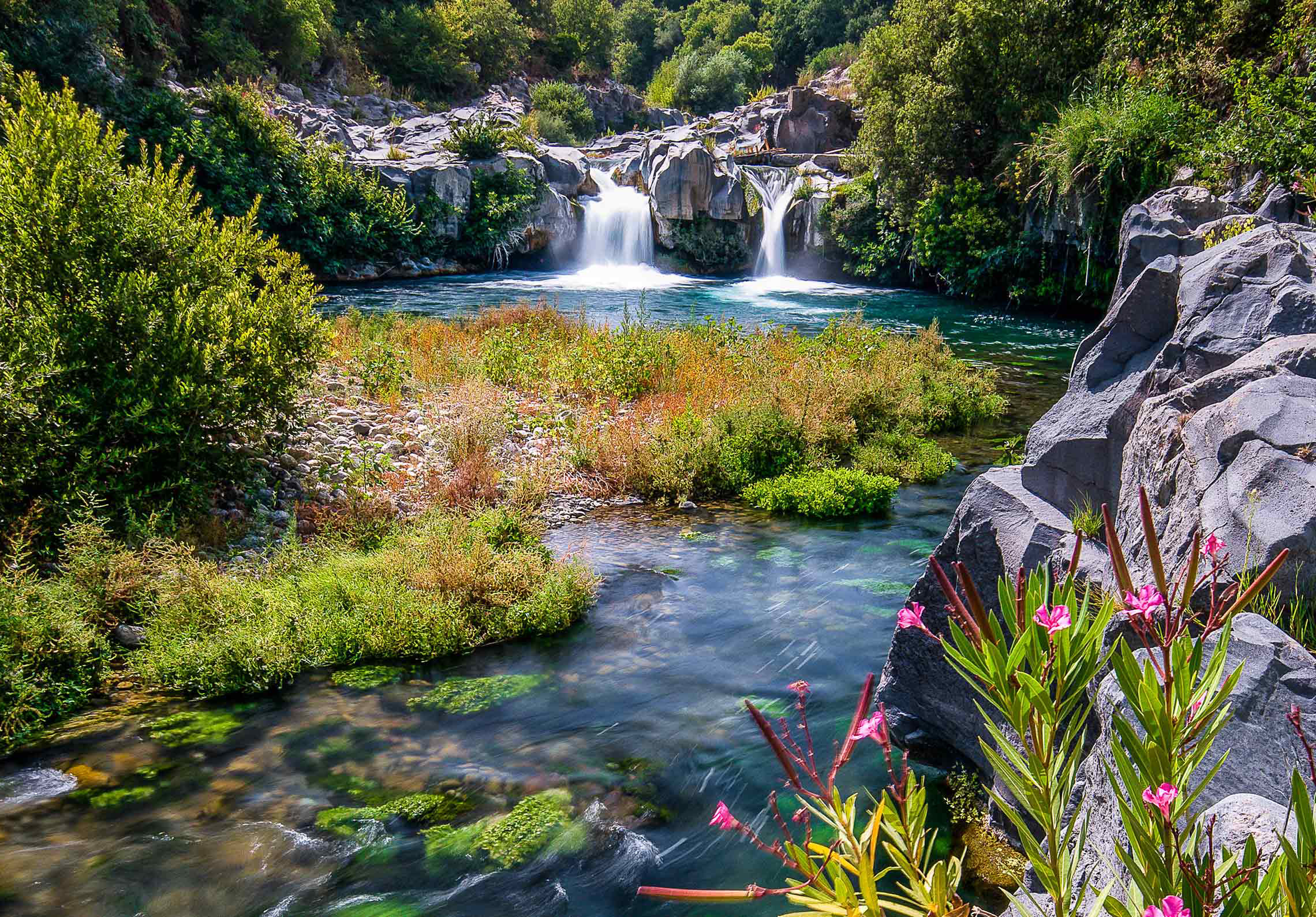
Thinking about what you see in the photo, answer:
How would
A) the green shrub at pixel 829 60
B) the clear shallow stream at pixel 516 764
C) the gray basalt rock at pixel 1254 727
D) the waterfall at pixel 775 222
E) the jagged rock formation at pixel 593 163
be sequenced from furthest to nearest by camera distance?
the green shrub at pixel 829 60 < the waterfall at pixel 775 222 < the jagged rock formation at pixel 593 163 < the clear shallow stream at pixel 516 764 < the gray basalt rock at pixel 1254 727

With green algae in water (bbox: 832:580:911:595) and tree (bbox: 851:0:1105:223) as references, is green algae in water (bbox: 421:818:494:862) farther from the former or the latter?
tree (bbox: 851:0:1105:223)

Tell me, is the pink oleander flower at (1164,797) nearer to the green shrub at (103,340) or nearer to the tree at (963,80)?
the green shrub at (103,340)

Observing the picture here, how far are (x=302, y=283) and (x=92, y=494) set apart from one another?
9.86 feet

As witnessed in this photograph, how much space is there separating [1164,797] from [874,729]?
1.22 feet

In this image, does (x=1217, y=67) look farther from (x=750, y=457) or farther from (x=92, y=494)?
(x=92, y=494)

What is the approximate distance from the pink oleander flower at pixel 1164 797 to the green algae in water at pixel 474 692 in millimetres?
4525

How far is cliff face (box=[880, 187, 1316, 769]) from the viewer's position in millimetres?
2994

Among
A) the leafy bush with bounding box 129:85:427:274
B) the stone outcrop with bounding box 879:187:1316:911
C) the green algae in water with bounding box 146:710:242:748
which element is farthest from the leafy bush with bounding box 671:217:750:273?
the green algae in water with bounding box 146:710:242:748

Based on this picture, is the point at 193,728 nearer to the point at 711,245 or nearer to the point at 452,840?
the point at 452,840

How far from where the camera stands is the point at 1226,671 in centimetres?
246

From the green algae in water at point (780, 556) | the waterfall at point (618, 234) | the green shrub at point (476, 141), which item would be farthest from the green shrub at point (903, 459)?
the green shrub at point (476, 141)

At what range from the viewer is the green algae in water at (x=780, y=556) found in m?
7.30

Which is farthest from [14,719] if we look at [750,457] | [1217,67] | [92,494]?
[1217,67]

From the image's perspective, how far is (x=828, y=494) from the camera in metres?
8.33
